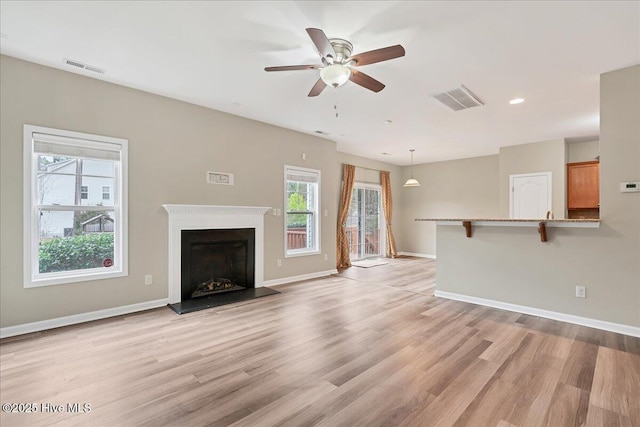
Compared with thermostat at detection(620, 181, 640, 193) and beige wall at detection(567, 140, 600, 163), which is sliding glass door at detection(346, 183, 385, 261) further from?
thermostat at detection(620, 181, 640, 193)

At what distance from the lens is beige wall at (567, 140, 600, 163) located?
20.7 ft

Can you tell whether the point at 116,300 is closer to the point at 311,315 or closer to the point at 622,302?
the point at 311,315

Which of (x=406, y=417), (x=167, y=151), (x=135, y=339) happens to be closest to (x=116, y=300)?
(x=135, y=339)

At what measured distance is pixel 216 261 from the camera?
190 inches

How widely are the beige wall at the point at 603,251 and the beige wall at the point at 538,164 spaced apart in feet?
11.0

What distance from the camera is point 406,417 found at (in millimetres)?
1887

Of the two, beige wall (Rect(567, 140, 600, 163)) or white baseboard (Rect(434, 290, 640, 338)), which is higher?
beige wall (Rect(567, 140, 600, 163))

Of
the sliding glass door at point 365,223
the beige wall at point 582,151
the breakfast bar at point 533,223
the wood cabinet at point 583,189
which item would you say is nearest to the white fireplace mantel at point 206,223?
the breakfast bar at point 533,223

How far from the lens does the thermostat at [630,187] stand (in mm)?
3168

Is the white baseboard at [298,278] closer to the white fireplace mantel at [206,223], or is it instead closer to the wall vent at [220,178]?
the white fireplace mantel at [206,223]

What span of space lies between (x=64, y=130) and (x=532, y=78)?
547 cm

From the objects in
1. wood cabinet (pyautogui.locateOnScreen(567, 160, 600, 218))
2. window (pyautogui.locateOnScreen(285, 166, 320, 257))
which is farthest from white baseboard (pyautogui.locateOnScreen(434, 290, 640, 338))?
wood cabinet (pyautogui.locateOnScreen(567, 160, 600, 218))

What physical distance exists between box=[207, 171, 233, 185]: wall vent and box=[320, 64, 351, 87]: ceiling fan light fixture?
8.65 feet

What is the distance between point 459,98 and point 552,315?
301 cm
